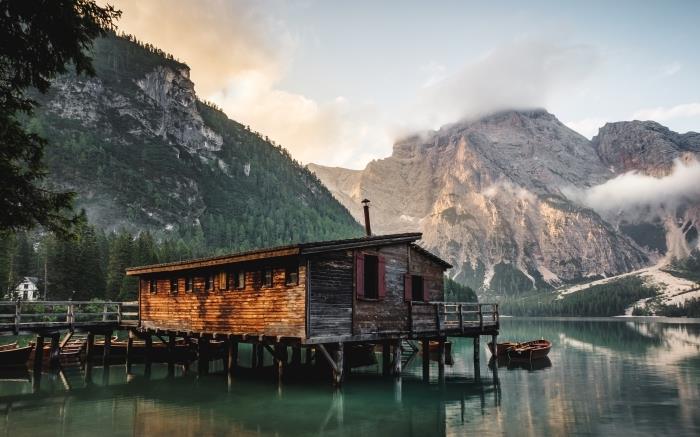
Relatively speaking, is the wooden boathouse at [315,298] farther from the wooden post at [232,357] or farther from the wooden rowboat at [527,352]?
the wooden rowboat at [527,352]

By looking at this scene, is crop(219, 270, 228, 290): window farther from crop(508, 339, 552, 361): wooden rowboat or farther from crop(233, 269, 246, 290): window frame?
crop(508, 339, 552, 361): wooden rowboat

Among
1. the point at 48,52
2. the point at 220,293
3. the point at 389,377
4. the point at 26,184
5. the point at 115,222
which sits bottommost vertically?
the point at 389,377

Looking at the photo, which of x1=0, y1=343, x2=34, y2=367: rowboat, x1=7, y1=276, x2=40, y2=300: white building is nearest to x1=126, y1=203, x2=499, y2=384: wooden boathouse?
x1=0, y1=343, x2=34, y2=367: rowboat

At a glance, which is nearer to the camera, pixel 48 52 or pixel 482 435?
pixel 48 52

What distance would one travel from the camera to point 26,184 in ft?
39.9

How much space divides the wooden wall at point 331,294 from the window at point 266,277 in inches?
113

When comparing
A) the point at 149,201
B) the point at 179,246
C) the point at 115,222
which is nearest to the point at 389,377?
the point at 179,246

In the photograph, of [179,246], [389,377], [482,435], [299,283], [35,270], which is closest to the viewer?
[482,435]

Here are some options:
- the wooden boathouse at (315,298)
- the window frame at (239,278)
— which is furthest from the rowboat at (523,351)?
the window frame at (239,278)

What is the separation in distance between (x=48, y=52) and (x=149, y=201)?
185321mm

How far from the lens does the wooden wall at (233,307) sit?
83.4ft

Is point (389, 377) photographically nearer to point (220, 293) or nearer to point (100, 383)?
point (220, 293)

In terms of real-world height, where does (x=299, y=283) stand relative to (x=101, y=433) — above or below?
above

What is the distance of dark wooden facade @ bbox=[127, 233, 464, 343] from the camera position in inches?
992
